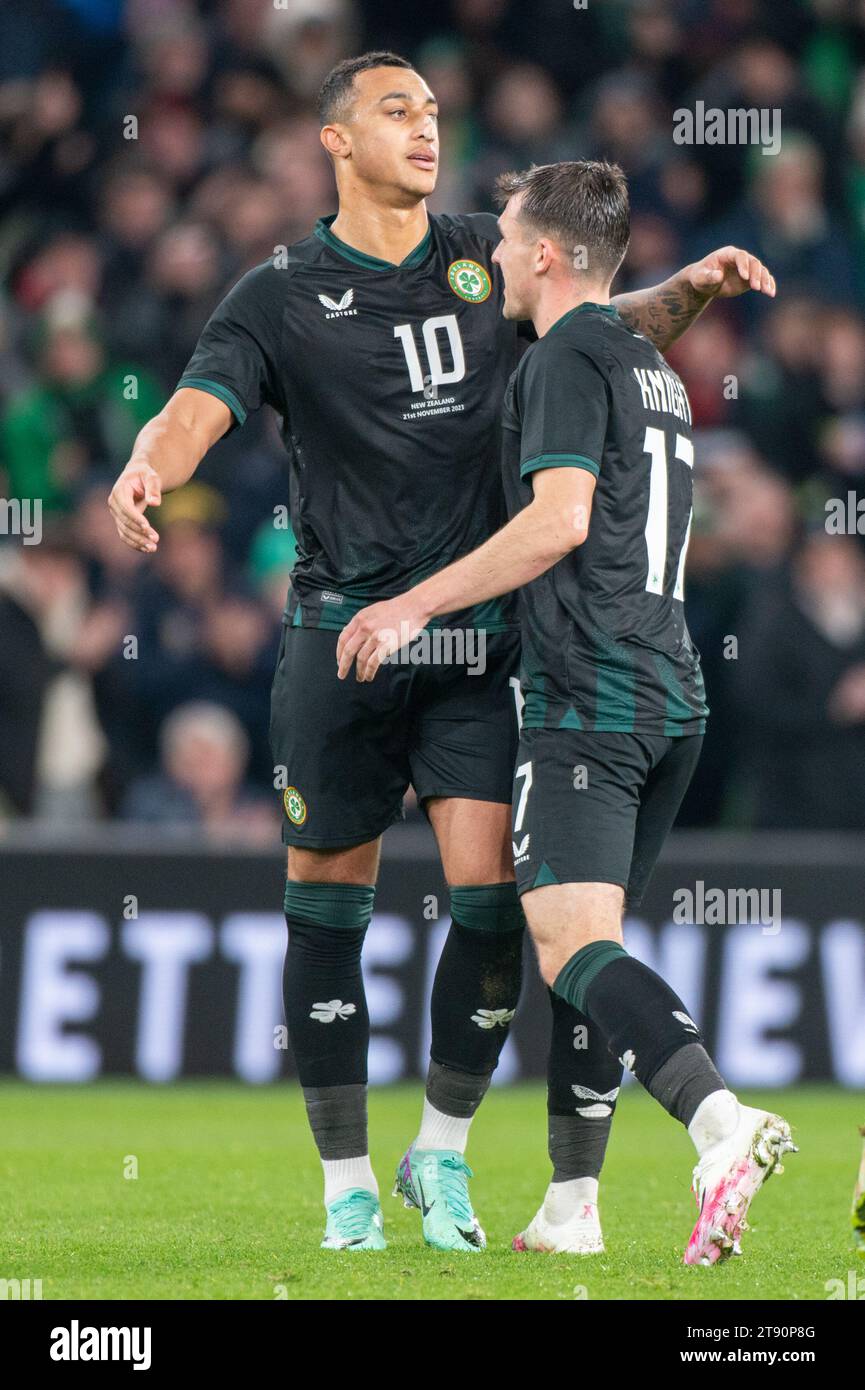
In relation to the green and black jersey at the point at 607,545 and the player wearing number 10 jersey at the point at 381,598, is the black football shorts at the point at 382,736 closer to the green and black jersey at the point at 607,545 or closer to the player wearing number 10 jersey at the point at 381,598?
the player wearing number 10 jersey at the point at 381,598

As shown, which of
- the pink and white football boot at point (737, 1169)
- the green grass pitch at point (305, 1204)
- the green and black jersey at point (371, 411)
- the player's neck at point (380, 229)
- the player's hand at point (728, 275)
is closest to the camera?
the pink and white football boot at point (737, 1169)

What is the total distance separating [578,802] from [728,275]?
1.30 m

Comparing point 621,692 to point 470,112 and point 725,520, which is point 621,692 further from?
point 470,112

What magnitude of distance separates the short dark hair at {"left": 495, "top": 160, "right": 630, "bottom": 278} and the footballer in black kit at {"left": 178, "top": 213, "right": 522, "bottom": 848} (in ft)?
1.55

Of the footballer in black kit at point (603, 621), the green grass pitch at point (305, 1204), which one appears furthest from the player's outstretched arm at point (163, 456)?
the green grass pitch at point (305, 1204)

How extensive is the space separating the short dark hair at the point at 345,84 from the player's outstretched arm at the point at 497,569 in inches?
49.6

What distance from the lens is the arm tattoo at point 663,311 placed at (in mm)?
4469

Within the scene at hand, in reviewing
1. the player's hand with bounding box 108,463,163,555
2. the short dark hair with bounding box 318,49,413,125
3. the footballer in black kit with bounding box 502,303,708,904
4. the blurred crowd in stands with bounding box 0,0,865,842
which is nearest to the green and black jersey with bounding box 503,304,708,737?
the footballer in black kit with bounding box 502,303,708,904

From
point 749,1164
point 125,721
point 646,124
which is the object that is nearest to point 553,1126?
point 749,1164

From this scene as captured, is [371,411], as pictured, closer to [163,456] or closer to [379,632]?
[163,456]

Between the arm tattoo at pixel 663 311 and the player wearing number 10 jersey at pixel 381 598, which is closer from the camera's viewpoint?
the player wearing number 10 jersey at pixel 381 598

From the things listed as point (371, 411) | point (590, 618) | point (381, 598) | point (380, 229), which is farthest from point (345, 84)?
point (590, 618)

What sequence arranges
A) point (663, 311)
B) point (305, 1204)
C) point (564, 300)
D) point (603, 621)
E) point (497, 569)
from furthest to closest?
point (305, 1204)
point (663, 311)
point (564, 300)
point (603, 621)
point (497, 569)

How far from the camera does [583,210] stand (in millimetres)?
4012
